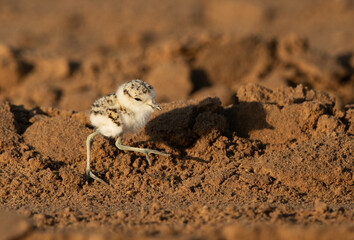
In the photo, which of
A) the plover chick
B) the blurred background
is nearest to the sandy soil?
the blurred background

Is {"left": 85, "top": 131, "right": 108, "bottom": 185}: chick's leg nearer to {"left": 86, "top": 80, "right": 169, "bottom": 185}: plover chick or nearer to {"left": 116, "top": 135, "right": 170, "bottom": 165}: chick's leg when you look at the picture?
{"left": 86, "top": 80, "right": 169, "bottom": 185}: plover chick

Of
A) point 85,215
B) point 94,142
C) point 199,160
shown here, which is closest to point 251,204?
point 199,160

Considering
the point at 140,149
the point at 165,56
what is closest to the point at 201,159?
the point at 140,149

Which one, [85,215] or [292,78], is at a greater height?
[292,78]

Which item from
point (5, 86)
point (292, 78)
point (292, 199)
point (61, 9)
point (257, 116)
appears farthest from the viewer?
point (61, 9)

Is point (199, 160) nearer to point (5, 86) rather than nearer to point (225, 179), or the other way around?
point (225, 179)

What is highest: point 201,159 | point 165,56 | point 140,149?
point 165,56

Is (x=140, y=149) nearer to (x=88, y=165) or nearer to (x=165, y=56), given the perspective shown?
(x=88, y=165)
